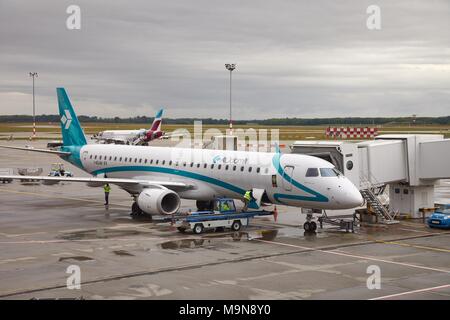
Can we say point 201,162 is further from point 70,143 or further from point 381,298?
point 381,298

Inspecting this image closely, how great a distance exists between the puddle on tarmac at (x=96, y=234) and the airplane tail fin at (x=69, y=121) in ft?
52.7

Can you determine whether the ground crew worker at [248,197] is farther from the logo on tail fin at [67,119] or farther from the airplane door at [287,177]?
the logo on tail fin at [67,119]

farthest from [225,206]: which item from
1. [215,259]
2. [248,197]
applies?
[215,259]

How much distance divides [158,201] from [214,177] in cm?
365

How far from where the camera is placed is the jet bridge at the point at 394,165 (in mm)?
35719

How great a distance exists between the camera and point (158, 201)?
3462cm

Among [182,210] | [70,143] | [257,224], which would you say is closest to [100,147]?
[70,143]

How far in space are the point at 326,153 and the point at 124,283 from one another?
1808 centimetres

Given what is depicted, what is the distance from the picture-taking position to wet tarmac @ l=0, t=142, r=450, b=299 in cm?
2042

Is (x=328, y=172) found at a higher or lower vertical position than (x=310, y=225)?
higher

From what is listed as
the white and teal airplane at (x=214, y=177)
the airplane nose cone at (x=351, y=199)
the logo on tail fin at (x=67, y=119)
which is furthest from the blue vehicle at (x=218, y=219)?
the logo on tail fin at (x=67, y=119)

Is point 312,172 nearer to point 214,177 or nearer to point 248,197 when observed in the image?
point 248,197

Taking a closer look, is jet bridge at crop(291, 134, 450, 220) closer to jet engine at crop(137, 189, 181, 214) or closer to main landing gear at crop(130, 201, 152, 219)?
jet engine at crop(137, 189, 181, 214)

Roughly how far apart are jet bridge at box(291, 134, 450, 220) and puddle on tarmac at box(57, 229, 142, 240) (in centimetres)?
1162
